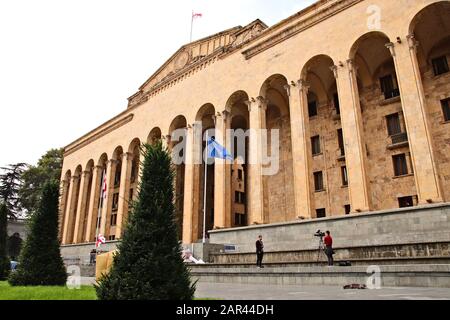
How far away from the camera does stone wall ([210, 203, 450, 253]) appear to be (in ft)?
48.5

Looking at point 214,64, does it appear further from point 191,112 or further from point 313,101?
point 313,101

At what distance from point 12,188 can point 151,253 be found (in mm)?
62817

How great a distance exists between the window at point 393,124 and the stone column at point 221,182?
11553 millimetres

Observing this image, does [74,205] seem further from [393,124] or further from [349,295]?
[349,295]

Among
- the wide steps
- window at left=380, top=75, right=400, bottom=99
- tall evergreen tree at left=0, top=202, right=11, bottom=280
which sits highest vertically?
window at left=380, top=75, right=400, bottom=99

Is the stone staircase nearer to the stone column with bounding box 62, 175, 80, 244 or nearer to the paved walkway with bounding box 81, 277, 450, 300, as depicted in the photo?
the paved walkway with bounding box 81, 277, 450, 300

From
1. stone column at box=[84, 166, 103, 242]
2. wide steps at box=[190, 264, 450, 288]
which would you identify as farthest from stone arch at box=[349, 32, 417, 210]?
stone column at box=[84, 166, 103, 242]

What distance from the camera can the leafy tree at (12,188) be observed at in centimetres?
5816

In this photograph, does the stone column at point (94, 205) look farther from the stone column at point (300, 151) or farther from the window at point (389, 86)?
the window at point (389, 86)

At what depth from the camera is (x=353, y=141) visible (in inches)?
744

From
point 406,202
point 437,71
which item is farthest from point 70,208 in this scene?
point 437,71

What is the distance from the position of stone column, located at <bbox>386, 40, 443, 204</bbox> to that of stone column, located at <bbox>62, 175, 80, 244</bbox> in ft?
132
